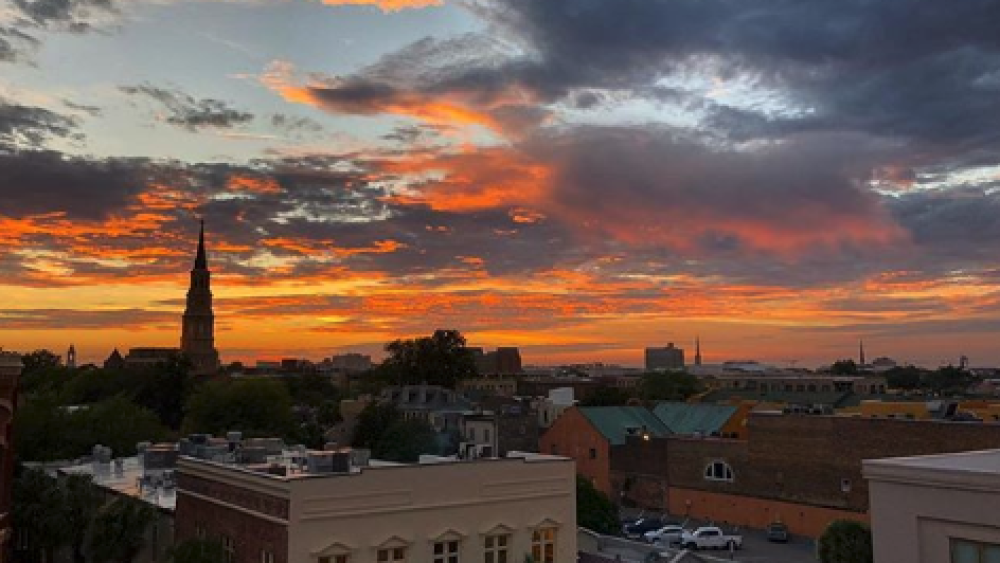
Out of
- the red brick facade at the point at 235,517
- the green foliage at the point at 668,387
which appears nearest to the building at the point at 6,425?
the red brick facade at the point at 235,517

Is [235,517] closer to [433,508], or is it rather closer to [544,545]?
[433,508]

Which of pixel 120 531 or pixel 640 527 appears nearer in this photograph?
pixel 120 531

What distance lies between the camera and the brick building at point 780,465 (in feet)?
193

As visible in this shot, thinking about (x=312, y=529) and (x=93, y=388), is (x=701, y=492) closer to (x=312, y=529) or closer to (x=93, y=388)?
(x=312, y=529)

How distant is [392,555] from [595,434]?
59100 mm

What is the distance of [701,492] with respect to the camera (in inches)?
2894

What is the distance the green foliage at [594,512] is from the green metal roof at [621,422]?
970 inches

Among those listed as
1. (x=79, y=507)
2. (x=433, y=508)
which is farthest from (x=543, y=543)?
(x=79, y=507)

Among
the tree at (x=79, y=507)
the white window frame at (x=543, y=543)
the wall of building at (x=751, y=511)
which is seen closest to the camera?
the white window frame at (x=543, y=543)

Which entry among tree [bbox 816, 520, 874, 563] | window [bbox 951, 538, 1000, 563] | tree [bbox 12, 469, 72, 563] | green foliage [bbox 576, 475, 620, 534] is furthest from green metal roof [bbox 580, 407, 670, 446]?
window [bbox 951, 538, 1000, 563]

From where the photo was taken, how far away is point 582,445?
279 ft

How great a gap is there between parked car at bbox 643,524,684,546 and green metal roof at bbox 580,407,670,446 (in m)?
20.9

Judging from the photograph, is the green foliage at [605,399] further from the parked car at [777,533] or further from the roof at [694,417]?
the parked car at [777,533]

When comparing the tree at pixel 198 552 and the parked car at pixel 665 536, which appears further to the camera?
the parked car at pixel 665 536
